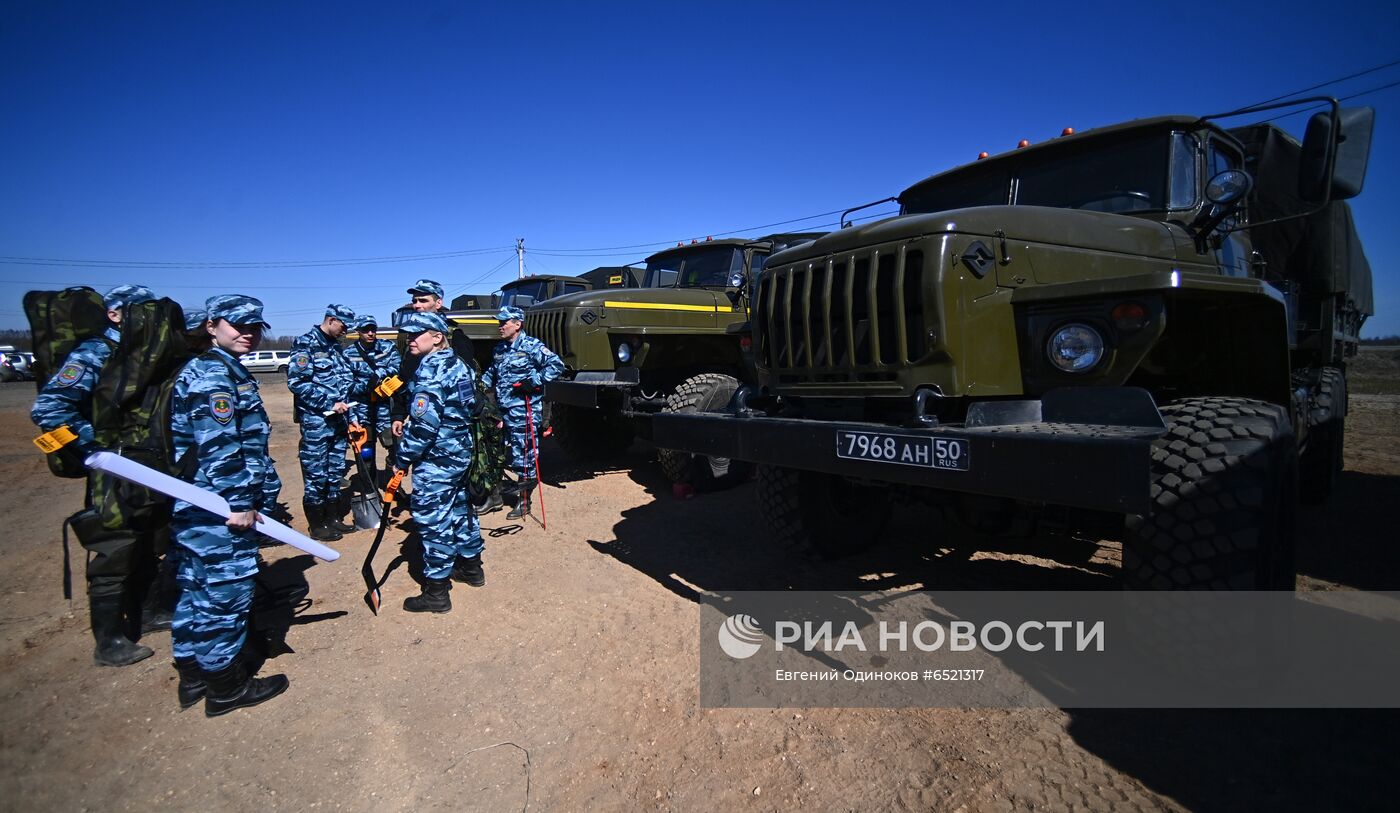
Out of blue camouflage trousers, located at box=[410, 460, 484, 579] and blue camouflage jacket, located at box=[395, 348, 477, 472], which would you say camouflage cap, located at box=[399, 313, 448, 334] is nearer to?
blue camouflage jacket, located at box=[395, 348, 477, 472]

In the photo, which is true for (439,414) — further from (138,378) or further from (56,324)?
(56,324)

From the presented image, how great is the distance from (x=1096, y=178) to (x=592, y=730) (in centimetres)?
367

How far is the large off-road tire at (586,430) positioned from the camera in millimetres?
7457

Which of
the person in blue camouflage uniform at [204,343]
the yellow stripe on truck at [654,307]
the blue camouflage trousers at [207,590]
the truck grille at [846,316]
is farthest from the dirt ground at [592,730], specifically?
the yellow stripe on truck at [654,307]

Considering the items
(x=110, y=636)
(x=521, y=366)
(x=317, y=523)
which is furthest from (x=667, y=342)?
(x=110, y=636)

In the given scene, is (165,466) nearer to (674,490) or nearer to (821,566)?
(821,566)

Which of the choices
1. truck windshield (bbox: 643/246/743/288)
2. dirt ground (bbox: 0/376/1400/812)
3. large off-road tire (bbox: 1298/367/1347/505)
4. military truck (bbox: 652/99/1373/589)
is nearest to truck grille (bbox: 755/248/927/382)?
military truck (bbox: 652/99/1373/589)

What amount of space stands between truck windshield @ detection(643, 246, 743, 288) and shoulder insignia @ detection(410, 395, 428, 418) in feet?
13.1

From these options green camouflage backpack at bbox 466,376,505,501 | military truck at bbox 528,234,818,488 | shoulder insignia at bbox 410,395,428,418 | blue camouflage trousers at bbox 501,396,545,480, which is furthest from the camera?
military truck at bbox 528,234,818,488

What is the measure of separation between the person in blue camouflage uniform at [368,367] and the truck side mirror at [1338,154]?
5.88m

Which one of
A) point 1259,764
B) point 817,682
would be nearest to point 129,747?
point 817,682

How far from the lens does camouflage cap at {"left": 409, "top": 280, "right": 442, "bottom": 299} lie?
484cm

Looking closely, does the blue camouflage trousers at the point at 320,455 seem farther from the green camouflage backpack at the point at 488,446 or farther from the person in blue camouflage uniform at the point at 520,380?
the person in blue camouflage uniform at the point at 520,380

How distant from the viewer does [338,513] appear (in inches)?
217
